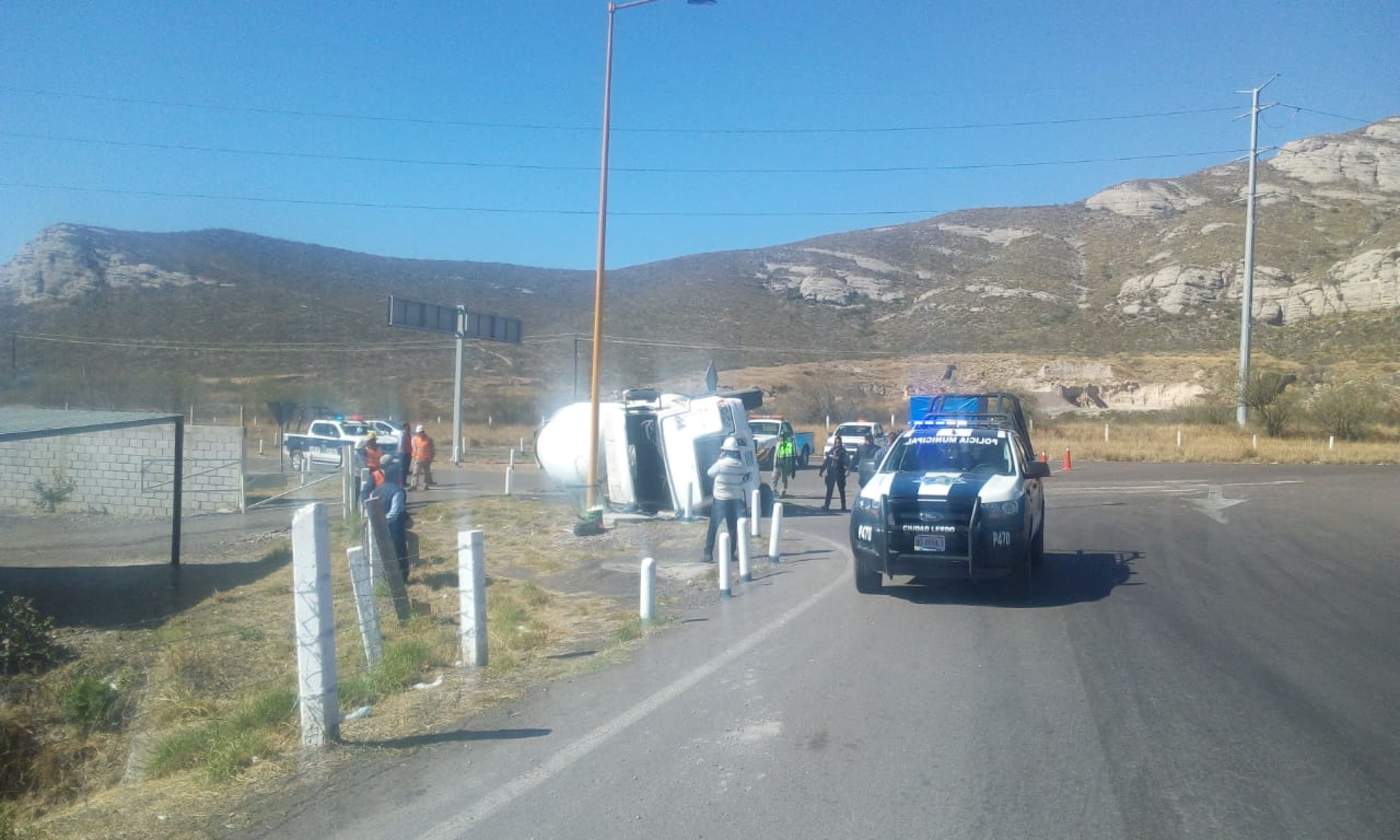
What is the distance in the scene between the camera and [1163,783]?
546 centimetres

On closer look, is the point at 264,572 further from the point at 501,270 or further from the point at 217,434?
the point at 501,270

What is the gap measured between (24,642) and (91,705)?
218 centimetres

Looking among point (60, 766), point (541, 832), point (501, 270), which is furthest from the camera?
point (501, 270)

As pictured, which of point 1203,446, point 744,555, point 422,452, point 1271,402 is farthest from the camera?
point 1271,402

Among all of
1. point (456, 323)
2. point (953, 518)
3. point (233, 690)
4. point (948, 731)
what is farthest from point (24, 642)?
point (456, 323)

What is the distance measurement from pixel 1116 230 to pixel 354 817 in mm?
104140

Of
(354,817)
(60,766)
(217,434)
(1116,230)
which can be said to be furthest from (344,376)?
(1116,230)

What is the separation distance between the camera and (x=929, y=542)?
35.2ft

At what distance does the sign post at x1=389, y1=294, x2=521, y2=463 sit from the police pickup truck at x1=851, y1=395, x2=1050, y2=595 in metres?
24.3

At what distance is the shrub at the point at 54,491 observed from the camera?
2131cm

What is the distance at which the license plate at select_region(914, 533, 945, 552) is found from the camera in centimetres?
1069

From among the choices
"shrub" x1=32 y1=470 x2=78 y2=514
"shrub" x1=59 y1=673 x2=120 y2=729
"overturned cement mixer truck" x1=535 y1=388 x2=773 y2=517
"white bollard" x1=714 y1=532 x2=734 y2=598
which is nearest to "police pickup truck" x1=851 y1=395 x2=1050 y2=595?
"white bollard" x1=714 y1=532 x2=734 y2=598

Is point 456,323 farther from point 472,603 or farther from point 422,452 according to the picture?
point 472,603

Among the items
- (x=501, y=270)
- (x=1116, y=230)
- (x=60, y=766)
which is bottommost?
(x=60, y=766)
